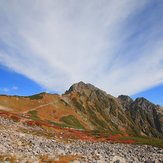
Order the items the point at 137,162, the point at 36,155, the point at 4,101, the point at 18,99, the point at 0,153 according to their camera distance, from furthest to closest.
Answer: the point at 18,99
the point at 4,101
the point at 137,162
the point at 36,155
the point at 0,153

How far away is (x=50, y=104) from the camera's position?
16875 centimetres

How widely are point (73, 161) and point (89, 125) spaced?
13712 cm

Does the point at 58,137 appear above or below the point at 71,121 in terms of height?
below

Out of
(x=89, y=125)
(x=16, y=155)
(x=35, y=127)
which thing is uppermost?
(x=89, y=125)

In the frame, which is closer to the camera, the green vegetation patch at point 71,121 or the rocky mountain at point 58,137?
the rocky mountain at point 58,137

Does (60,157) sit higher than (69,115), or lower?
lower

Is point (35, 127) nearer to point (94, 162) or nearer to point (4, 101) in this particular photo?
point (94, 162)

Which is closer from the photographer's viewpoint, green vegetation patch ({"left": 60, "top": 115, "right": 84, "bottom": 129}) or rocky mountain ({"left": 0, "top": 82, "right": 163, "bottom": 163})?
rocky mountain ({"left": 0, "top": 82, "right": 163, "bottom": 163})

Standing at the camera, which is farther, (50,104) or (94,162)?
(50,104)

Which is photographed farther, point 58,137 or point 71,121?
point 71,121

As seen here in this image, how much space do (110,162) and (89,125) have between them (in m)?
135

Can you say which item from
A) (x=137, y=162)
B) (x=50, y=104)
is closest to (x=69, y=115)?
(x=50, y=104)

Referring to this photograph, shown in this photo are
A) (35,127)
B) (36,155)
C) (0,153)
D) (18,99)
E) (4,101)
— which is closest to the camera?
(0,153)

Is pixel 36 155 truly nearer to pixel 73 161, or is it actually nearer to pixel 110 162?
pixel 73 161
